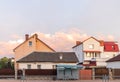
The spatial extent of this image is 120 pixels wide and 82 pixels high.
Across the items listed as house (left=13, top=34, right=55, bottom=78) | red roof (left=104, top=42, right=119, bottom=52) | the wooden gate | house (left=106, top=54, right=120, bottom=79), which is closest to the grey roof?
house (left=106, top=54, right=120, bottom=79)

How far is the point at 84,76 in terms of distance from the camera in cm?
5341

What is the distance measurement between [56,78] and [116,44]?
5191 centimetres

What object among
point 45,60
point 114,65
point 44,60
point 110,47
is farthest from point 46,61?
point 110,47

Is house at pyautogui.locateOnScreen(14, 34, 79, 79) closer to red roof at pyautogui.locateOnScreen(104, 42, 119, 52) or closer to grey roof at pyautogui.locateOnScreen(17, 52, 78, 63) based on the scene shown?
grey roof at pyautogui.locateOnScreen(17, 52, 78, 63)

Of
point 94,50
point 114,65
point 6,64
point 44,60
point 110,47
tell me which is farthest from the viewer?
point 110,47

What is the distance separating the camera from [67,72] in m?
52.3

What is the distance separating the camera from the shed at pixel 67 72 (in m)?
51.7

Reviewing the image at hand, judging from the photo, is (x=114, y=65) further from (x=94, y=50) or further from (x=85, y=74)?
(x=94, y=50)

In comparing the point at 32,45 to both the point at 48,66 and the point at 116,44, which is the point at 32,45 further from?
the point at 116,44

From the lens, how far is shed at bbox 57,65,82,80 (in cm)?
5172

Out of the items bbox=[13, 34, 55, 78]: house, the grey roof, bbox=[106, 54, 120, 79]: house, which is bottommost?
bbox=[106, 54, 120, 79]: house

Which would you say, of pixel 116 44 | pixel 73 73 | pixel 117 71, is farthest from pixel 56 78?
pixel 116 44

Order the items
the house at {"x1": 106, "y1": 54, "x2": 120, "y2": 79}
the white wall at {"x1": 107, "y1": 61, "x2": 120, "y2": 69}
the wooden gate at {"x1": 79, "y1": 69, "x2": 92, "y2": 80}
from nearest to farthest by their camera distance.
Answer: the house at {"x1": 106, "y1": 54, "x2": 120, "y2": 79}, the wooden gate at {"x1": 79, "y1": 69, "x2": 92, "y2": 80}, the white wall at {"x1": 107, "y1": 61, "x2": 120, "y2": 69}

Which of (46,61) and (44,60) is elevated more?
(44,60)
